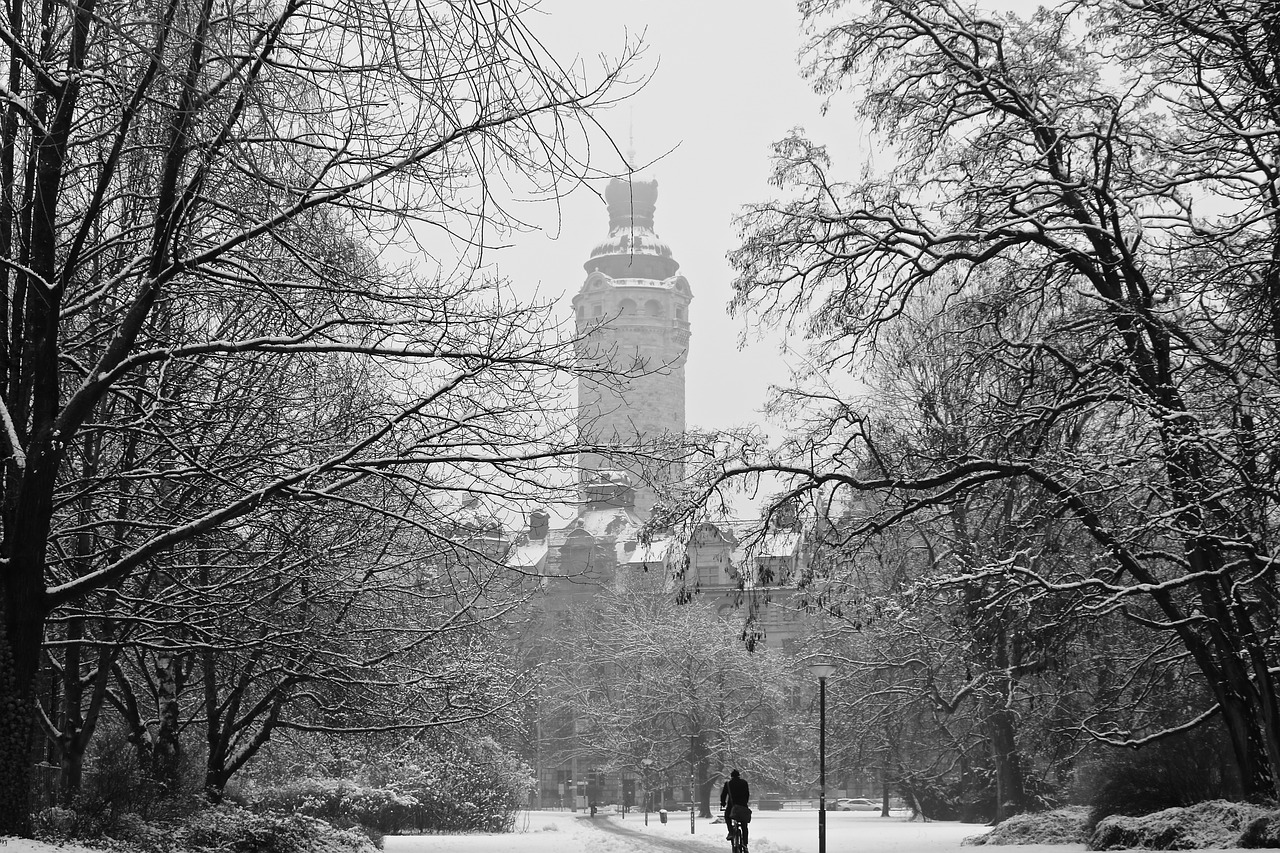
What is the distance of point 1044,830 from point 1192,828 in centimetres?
677

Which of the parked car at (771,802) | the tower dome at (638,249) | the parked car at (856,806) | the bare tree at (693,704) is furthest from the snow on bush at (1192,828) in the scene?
the tower dome at (638,249)

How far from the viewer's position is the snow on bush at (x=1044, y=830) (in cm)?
1886

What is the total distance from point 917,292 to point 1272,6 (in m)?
18.5

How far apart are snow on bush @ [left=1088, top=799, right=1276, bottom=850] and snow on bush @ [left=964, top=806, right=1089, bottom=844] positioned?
304 cm

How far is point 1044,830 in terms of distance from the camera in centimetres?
1966

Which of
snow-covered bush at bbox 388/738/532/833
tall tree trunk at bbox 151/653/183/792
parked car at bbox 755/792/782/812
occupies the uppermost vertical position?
tall tree trunk at bbox 151/653/183/792

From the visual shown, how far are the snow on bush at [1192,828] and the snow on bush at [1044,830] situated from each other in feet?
9.97

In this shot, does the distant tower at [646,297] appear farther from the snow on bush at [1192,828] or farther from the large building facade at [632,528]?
the snow on bush at [1192,828]

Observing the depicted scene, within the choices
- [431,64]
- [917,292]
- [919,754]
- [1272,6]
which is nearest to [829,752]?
[919,754]

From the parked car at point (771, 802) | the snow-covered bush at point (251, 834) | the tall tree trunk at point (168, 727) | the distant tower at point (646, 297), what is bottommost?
the parked car at point (771, 802)

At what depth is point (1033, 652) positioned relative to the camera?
51.6 ft

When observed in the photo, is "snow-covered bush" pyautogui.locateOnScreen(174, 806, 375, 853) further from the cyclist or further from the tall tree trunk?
the cyclist

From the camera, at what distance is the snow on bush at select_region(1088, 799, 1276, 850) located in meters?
12.6

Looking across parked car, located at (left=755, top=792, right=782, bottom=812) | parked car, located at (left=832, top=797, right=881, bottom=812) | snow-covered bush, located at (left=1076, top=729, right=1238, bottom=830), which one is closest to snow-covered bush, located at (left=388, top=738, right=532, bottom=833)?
snow-covered bush, located at (left=1076, top=729, right=1238, bottom=830)
